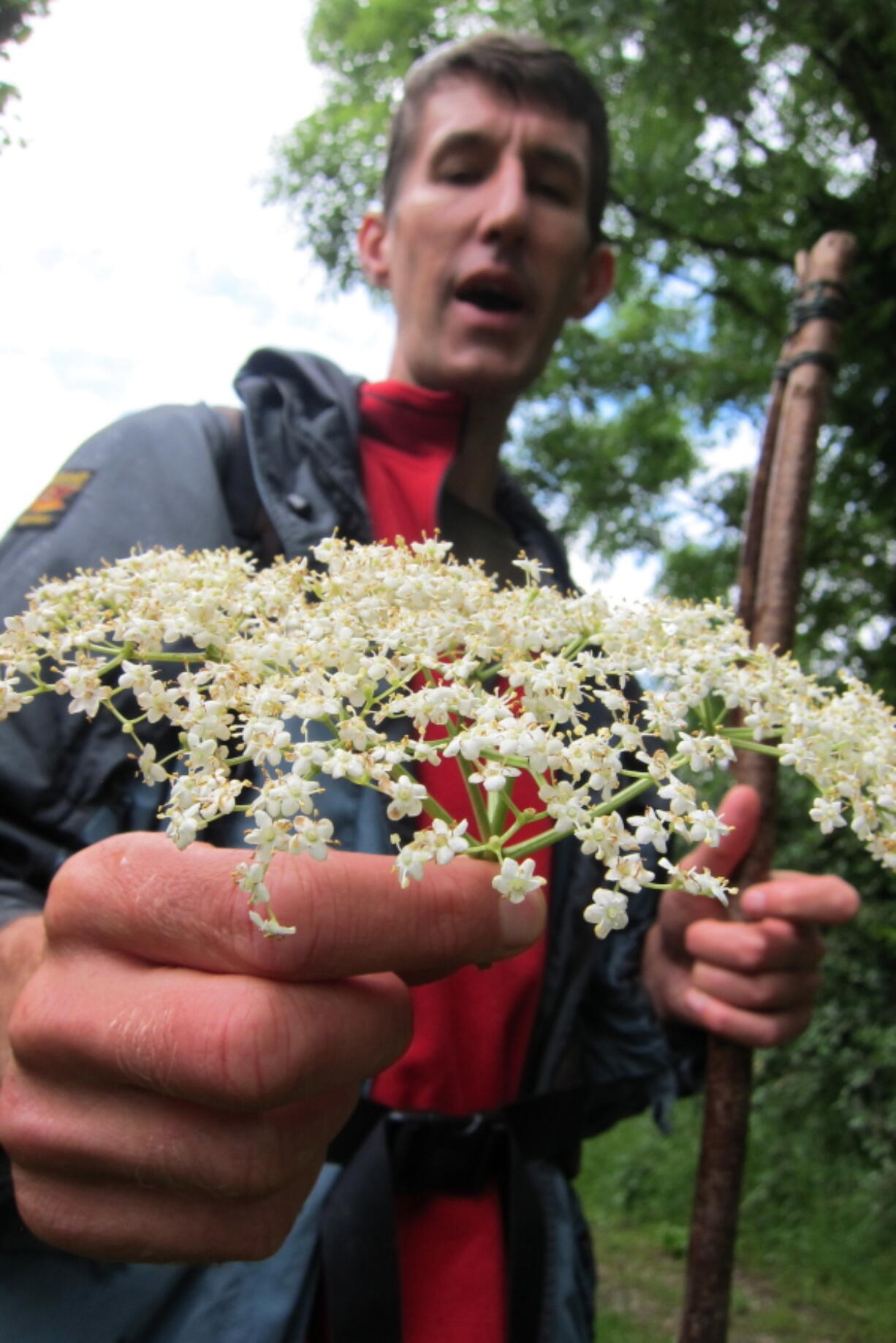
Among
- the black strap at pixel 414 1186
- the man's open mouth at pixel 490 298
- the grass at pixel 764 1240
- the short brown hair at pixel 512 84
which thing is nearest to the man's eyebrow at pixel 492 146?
the short brown hair at pixel 512 84

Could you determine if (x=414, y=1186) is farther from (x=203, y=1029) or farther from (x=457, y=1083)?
(x=203, y=1029)

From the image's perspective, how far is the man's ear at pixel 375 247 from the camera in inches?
115

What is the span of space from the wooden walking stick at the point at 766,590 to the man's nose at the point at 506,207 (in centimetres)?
86

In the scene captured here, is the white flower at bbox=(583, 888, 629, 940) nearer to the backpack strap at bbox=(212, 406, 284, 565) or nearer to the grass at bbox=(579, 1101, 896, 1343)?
the backpack strap at bbox=(212, 406, 284, 565)

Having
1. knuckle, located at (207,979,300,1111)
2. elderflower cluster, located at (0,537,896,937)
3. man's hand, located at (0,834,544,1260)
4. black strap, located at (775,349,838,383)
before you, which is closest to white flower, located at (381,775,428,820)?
elderflower cluster, located at (0,537,896,937)

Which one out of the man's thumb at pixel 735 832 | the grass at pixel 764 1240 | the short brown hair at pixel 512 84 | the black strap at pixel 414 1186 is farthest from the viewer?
the grass at pixel 764 1240

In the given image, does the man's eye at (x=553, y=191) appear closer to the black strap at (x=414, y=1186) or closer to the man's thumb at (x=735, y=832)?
the man's thumb at (x=735, y=832)

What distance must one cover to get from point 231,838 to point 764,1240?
19.4 feet

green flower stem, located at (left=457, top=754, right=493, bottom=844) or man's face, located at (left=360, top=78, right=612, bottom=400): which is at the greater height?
man's face, located at (left=360, top=78, right=612, bottom=400)

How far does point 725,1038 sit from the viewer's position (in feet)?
6.91

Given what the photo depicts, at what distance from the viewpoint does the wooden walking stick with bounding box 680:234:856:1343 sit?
194cm

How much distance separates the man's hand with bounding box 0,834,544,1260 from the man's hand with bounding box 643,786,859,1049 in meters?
0.98

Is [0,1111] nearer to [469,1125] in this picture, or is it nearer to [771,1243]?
[469,1125]

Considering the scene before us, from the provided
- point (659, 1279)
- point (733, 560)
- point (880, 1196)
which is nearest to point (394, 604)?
point (659, 1279)
